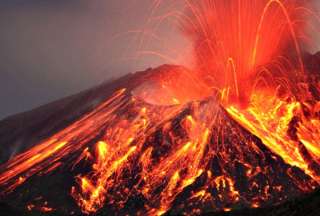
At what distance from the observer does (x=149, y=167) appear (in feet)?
270

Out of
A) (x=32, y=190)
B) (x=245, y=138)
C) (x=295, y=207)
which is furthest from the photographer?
(x=245, y=138)

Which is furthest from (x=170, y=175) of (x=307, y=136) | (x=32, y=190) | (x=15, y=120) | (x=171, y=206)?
(x=15, y=120)

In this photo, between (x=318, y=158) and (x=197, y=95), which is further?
(x=197, y=95)

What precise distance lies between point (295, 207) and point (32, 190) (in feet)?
142

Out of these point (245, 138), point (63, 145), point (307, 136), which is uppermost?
point (63, 145)

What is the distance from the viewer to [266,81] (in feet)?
358

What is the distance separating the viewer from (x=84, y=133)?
92812 mm

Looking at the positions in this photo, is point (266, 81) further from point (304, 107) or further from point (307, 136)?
point (307, 136)

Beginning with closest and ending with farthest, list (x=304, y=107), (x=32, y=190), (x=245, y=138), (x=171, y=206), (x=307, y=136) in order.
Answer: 1. (x=171, y=206)
2. (x=32, y=190)
3. (x=245, y=138)
4. (x=307, y=136)
5. (x=304, y=107)

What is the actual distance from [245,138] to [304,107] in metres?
18.6

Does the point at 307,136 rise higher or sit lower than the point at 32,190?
lower

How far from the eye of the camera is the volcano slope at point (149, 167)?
72875 mm

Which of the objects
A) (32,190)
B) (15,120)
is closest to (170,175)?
(32,190)

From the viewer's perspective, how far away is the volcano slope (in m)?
72.9
